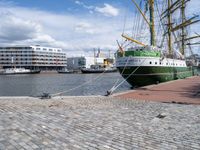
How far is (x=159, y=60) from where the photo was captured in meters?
34.1

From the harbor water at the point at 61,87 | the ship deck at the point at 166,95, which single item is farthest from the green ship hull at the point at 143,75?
the ship deck at the point at 166,95

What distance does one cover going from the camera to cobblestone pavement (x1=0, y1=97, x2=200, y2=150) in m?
7.27

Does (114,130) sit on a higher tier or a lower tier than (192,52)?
lower

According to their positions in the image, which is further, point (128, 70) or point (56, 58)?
point (56, 58)

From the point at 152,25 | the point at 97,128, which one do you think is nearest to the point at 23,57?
the point at 152,25

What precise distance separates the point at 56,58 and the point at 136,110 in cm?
17833

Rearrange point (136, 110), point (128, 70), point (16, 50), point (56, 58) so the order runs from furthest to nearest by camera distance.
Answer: point (56, 58)
point (16, 50)
point (128, 70)
point (136, 110)

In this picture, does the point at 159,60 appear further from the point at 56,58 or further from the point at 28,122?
the point at 56,58

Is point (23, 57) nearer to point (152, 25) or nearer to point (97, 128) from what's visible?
point (152, 25)

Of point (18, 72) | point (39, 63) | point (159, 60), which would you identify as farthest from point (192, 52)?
point (39, 63)

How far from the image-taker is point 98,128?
353 inches

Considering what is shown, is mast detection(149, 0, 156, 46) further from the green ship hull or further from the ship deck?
the ship deck

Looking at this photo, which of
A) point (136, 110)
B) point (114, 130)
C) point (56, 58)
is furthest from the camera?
point (56, 58)

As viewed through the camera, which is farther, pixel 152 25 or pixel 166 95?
pixel 152 25
